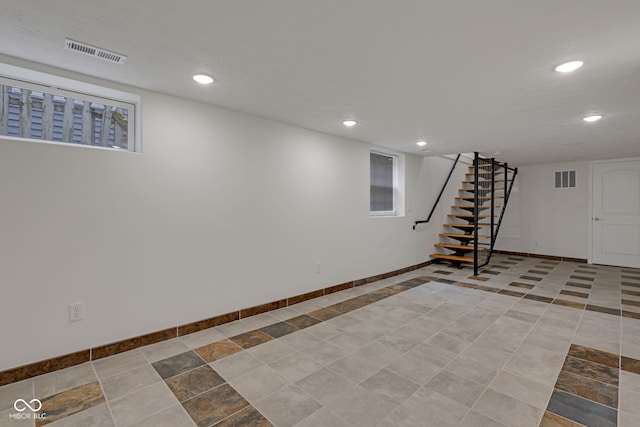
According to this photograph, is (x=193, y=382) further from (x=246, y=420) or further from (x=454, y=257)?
(x=454, y=257)

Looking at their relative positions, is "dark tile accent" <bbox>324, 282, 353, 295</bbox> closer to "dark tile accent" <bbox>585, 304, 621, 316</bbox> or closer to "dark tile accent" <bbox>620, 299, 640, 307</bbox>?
"dark tile accent" <bbox>585, 304, 621, 316</bbox>

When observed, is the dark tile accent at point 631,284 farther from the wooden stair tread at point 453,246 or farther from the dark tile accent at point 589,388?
the dark tile accent at point 589,388

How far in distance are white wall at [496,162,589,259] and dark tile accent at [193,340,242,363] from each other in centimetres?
747

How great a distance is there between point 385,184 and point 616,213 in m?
5.01

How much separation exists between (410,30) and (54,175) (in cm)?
258

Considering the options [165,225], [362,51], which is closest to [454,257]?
[362,51]

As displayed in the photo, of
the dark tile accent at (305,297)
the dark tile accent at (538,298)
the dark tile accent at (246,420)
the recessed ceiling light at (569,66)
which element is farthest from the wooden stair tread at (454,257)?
the dark tile accent at (246,420)

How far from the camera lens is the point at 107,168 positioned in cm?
246

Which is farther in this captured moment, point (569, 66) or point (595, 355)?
point (595, 355)

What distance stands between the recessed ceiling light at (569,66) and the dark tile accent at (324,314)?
2907 mm

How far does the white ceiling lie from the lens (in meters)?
1.54

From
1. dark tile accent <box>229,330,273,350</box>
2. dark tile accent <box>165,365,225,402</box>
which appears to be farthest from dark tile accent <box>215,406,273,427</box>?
dark tile accent <box>229,330,273,350</box>

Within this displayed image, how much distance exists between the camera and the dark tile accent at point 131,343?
2444 millimetres

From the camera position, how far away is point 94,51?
1964mm
